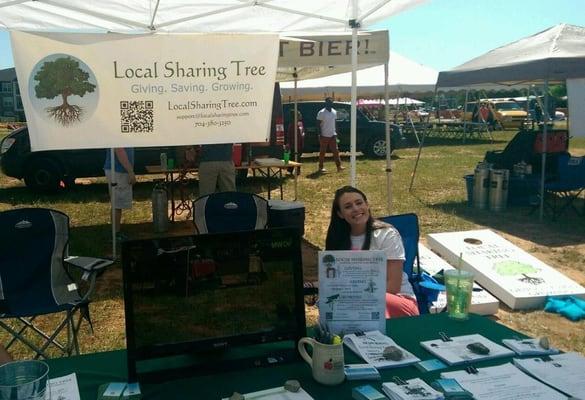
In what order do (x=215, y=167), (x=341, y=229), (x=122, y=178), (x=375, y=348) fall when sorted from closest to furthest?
(x=375, y=348), (x=341, y=229), (x=215, y=167), (x=122, y=178)

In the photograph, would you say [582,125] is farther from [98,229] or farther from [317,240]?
[98,229]

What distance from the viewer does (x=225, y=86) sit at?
3.68 meters

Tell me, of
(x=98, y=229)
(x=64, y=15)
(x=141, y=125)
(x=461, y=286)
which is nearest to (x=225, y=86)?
(x=141, y=125)

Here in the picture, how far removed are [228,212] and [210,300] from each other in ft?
7.72

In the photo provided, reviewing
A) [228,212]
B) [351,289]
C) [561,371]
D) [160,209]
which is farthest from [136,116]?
[160,209]

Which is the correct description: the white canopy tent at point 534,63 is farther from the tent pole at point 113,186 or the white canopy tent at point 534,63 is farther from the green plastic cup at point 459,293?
the green plastic cup at point 459,293

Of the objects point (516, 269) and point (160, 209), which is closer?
point (516, 269)

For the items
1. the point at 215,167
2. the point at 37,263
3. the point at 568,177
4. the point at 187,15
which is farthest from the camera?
the point at 568,177

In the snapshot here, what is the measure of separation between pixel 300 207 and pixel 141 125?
9.25ft

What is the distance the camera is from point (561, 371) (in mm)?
1678

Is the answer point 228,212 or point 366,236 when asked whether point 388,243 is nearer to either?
point 366,236

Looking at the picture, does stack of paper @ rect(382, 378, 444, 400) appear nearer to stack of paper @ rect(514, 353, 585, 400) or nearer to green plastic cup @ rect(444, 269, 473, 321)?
stack of paper @ rect(514, 353, 585, 400)

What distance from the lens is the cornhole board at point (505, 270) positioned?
4.31 metres

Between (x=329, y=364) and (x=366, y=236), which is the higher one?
(x=366, y=236)
